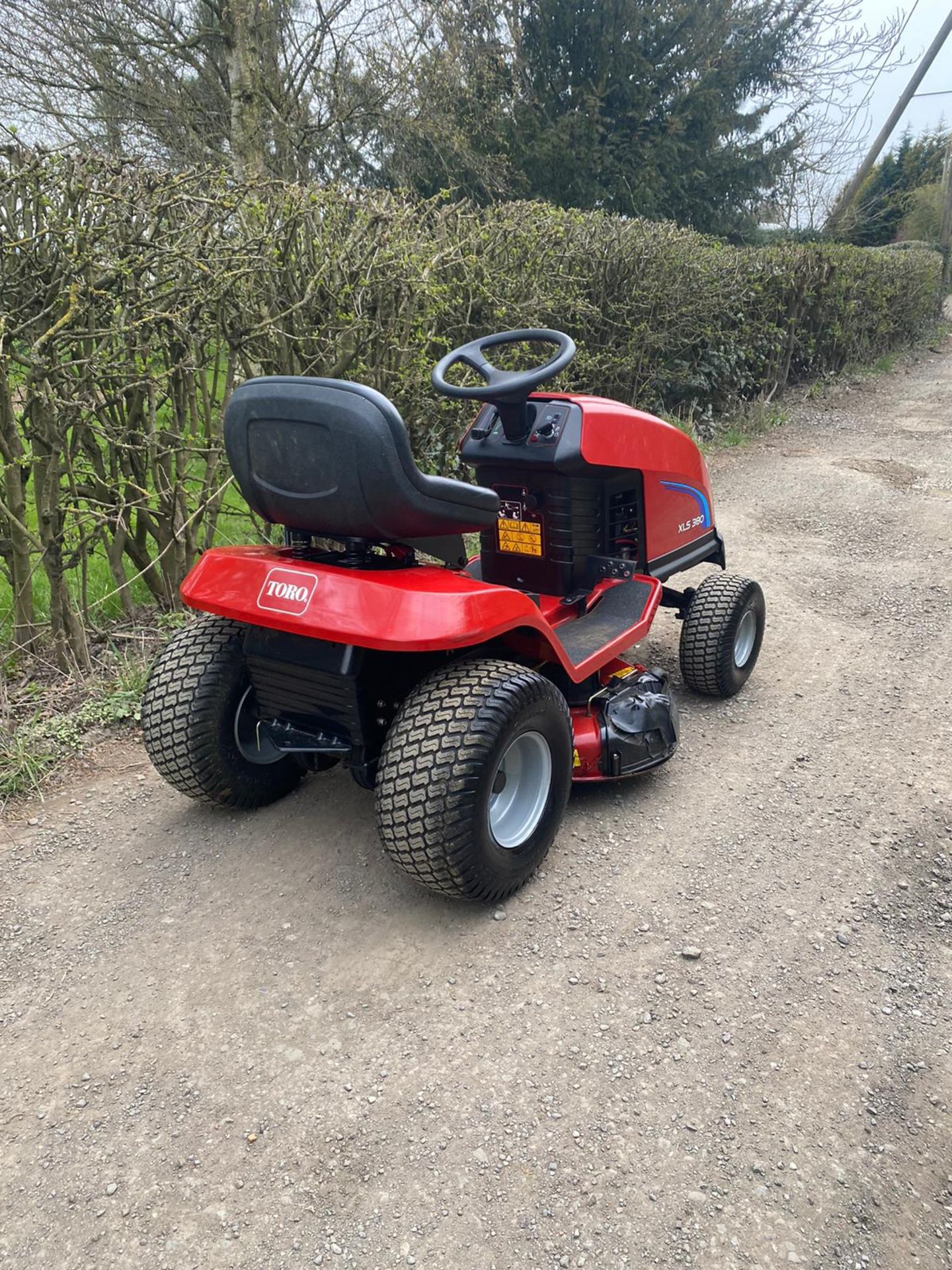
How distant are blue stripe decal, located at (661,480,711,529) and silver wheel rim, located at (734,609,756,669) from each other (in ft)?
1.50

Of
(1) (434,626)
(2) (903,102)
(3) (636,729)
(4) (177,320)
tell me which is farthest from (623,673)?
(2) (903,102)

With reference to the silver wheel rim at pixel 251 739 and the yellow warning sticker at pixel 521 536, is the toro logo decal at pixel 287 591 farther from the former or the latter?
the yellow warning sticker at pixel 521 536

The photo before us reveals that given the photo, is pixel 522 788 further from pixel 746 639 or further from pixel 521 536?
pixel 746 639

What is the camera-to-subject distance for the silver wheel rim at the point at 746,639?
3848 millimetres

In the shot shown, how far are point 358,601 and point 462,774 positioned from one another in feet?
1.68

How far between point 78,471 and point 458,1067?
2858 millimetres

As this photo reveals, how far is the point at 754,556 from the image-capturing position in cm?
580

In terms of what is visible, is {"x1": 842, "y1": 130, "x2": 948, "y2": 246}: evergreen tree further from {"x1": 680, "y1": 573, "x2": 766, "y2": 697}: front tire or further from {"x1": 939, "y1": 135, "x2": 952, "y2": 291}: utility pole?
{"x1": 680, "y1": 573, "x2": 766, "y2": 697}: front tire

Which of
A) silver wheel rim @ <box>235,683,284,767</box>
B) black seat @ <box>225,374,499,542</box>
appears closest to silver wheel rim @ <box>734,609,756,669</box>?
black seat @ <box>225,374,499,542</box>

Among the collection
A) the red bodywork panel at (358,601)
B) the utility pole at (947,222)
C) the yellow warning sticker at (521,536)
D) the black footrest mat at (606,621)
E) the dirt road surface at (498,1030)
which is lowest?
the dirt road surface at (498,1030)

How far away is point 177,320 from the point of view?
3.44 metres

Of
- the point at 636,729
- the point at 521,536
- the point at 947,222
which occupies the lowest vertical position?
the point at 636,729

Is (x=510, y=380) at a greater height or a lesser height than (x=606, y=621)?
greater

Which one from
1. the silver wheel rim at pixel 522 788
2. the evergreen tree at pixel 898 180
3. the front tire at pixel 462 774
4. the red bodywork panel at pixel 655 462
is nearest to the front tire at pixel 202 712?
the front tire at pixel 462 774
